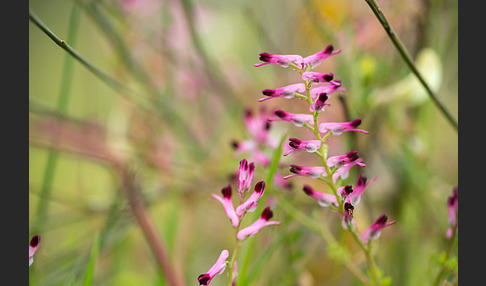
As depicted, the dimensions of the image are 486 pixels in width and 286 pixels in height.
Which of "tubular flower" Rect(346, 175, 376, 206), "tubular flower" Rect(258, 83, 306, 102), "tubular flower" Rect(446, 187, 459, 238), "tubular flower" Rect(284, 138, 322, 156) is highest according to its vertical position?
"tubular flower" Rect(258, 83, 306, 102)

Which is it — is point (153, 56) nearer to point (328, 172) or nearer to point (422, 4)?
point (422, 4)

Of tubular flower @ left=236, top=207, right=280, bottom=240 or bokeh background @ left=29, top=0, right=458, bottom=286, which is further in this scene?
bokeh background @ left=29, top=0, right=458, bottom=286

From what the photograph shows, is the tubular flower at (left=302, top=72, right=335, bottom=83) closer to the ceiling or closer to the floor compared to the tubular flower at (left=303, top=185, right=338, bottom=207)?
closer to the ceiling

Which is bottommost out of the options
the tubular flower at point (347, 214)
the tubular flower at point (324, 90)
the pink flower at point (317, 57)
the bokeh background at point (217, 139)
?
the tubular flower at point (347, 214)

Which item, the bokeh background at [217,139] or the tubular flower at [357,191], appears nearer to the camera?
the tubular flower at [357,191]

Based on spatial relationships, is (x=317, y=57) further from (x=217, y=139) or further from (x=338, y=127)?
(x=217, y=139)

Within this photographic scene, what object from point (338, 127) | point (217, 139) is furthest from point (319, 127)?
point (217, 139)

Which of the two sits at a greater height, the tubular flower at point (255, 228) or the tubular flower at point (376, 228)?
the tubular flower at point (255, 228)
